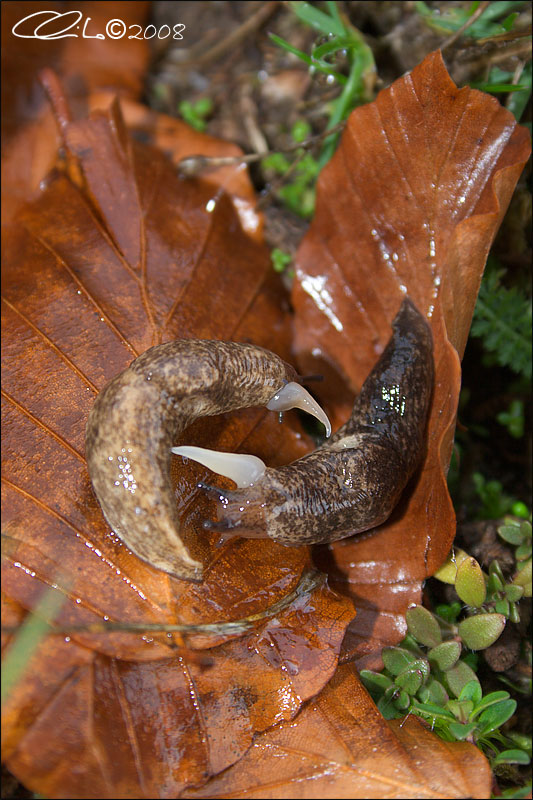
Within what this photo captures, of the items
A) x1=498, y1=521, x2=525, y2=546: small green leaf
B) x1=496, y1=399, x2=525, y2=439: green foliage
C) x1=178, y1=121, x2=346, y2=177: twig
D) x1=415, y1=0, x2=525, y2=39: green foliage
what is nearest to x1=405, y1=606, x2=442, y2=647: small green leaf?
x1=498, y1=521, x2=525, y2=546: small green leaf

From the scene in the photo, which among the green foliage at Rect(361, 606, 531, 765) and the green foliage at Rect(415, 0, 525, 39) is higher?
the green foliage at Rect(415, 0, 525, 39)

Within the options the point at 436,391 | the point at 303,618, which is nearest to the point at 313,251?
the point at 436,391

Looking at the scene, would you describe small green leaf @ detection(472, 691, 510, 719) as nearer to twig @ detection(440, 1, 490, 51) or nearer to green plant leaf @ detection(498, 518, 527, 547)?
green plant leaf @ detection(498, 518, 527, 547)

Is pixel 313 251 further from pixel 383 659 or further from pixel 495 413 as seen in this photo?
pixel 383 659

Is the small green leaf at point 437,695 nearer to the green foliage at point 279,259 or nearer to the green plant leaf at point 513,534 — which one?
the green plant leaf at point 513,534

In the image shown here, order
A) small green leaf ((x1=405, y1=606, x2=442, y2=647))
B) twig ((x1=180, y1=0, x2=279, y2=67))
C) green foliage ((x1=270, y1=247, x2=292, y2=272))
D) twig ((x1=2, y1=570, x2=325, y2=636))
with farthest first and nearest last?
twig ((x1=180, y1=0, x2=279, y2=67))
green foliage ((x1=270, y1=247, x2=292, y2=272))
small green leaf ((x1=405, y1=606, x2=442, y2=647))
twig ((x1=2, y1=570, x2=325, y2=636))
